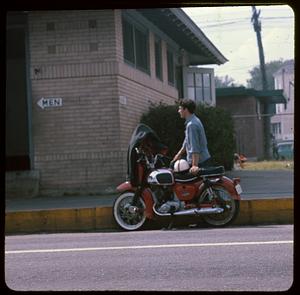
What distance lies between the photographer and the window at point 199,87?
22264 mm

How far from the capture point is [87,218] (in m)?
9.77

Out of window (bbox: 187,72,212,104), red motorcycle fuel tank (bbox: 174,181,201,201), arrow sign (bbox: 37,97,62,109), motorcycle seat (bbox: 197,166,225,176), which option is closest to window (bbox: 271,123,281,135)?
window (bbox: 187,72,212,104)

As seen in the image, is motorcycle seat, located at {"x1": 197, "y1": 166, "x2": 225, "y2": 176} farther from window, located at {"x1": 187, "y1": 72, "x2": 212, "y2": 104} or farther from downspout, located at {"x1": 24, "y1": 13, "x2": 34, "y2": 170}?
window, located at {"x1": 187, "y1": 72, "x2": 212, "y2": 104}

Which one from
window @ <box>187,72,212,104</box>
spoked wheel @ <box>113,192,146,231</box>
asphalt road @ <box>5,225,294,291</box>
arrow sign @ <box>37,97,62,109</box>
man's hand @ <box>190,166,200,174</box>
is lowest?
asphalt road @ <box>5,225,294,291</box>

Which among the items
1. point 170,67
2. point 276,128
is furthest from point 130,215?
point 276,128

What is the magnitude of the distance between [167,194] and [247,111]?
64.6 feet

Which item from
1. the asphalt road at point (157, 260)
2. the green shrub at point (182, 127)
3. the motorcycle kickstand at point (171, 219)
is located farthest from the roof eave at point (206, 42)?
the asphalt road at point (157, 260)

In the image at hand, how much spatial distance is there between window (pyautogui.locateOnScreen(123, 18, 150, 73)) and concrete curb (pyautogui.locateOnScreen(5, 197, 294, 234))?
5.44 meters

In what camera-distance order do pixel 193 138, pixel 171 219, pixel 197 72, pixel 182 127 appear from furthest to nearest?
pixel 197 72 → pixel 182 127 → pixel 171 219 → pixel 193 138

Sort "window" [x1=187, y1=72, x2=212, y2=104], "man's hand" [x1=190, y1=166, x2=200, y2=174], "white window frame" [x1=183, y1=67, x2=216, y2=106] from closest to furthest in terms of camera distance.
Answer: "man's hand" [x1=190, y1=166, x2=200, y2=174], "white window frame" [x1=183, y1=67, x2=216, y2=106], "window" [x1=187, y1=72, x2=212, y2=104]

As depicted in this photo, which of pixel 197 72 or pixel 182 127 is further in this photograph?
pixel 197 72

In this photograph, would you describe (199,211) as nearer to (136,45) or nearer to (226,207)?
(226,207)

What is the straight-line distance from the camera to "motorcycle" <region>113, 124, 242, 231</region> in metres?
9.17

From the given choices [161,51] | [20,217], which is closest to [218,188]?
[20,217]
